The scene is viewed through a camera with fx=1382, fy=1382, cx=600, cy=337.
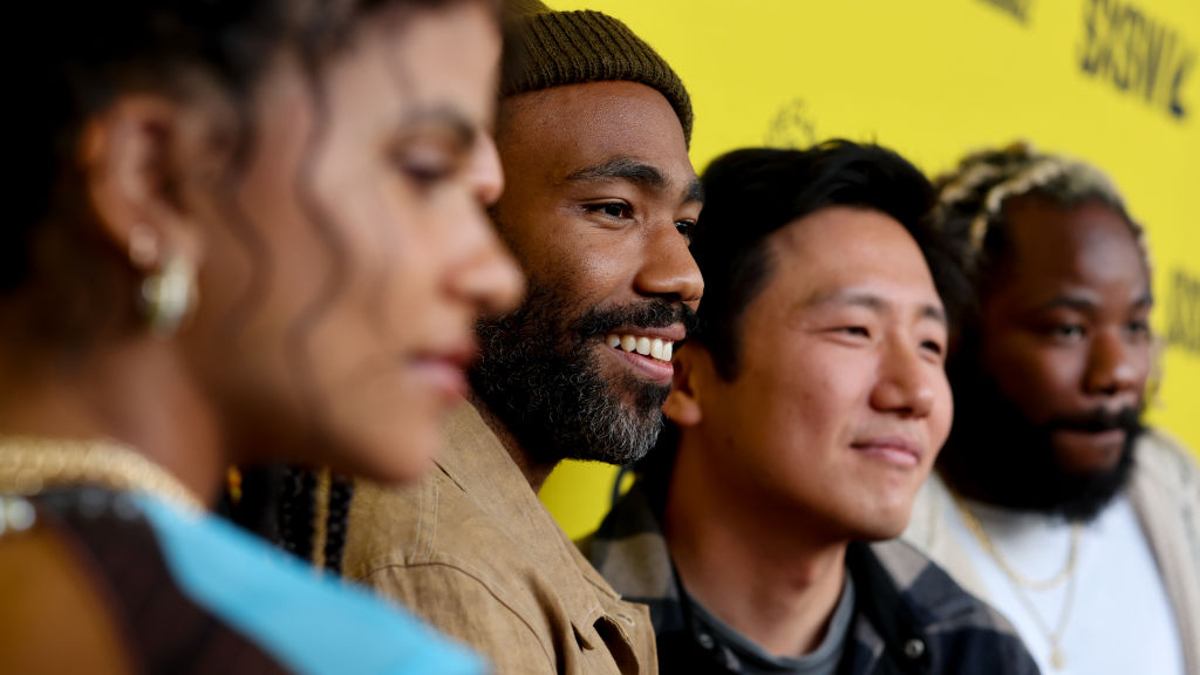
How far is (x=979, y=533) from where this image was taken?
228cm

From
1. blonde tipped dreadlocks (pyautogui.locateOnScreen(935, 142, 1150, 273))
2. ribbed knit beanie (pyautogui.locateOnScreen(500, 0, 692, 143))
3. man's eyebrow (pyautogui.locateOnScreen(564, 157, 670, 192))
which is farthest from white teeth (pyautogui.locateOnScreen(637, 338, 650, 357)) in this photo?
blonde tipped dreadlocks (pyautogui.locateOnScreen(935, 142, 1150, 273))

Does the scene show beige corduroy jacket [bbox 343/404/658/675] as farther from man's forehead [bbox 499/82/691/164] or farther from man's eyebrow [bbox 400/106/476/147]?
man's eyebrow [bbox 400/106/476/147]

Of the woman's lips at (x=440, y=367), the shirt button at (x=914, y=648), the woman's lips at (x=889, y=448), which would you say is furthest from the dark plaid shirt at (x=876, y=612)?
the woman's lips at (x=440, y=367)

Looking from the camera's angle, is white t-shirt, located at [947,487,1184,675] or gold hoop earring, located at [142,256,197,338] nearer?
gold hoop earring, located at [142,256,197,338]

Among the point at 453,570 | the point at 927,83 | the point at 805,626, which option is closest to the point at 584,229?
the point at 453,570

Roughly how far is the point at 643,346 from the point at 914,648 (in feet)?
2.01

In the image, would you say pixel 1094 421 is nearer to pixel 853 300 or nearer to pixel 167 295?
pixel 853 300

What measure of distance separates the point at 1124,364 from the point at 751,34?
0.80 m

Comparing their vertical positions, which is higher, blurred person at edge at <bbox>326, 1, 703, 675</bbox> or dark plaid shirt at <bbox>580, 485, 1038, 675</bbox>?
blurred person at edge at <bbox>326, 1, 703, 675</bbox>

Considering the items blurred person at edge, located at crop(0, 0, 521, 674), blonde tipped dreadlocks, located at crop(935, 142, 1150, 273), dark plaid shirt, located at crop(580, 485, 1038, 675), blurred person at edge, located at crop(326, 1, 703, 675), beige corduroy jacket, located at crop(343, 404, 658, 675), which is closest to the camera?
blurred person at edge, located at crop(0, 0, 521, 674)

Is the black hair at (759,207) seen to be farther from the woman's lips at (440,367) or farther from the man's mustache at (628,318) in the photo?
the woman's lips at (440,367)

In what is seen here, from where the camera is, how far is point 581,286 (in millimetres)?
1384

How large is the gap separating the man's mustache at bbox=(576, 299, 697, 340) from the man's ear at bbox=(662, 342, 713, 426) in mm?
347

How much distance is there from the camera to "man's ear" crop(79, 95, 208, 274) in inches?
22.5
